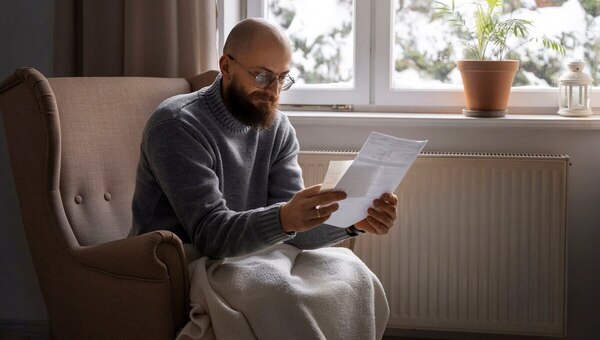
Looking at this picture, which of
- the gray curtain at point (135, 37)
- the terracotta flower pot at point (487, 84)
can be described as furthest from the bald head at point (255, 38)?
the terracotta flower pot at point (487, 84)

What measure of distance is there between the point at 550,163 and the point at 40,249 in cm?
156

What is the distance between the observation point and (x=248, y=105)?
7.21ft

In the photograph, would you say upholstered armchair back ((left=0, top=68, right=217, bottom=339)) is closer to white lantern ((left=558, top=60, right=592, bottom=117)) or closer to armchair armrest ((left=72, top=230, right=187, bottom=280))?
armchair armrest ((left=72, top=230, right=187, bottom=280))

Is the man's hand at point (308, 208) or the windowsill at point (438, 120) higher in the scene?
the windowsill at point (438, 120)

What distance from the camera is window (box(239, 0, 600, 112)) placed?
302 centimetres

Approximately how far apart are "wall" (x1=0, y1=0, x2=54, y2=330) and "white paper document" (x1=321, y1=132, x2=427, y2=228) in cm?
154

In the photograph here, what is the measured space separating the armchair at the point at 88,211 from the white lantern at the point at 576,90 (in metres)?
1.36

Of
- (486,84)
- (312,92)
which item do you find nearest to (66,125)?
(312,92)

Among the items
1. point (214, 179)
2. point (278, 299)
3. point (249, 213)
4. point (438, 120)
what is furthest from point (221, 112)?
point (438, 120)

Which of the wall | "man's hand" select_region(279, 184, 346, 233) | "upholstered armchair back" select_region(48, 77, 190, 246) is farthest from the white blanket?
the wall

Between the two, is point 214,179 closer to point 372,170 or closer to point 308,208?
point 308,208

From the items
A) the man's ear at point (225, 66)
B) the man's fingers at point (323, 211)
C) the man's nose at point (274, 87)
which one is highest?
the man's ear at point (225, 66)

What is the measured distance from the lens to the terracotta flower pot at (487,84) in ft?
9.48

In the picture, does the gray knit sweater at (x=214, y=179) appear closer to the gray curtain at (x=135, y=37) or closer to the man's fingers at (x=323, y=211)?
the man's fingers at (x=323, y=211)
